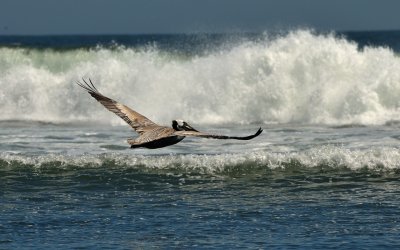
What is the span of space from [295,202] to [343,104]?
36.7 ft

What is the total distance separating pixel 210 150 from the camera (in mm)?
16812

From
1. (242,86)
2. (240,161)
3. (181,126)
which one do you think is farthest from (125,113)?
(242,86)

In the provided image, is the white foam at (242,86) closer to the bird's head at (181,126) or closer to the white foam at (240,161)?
the white foam at (240,161)

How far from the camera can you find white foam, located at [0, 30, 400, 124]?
77.4 ft

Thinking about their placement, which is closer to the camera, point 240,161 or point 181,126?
point 181,126

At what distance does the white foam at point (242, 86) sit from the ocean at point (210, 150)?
0.14ft

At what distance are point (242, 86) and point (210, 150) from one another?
8.36 m

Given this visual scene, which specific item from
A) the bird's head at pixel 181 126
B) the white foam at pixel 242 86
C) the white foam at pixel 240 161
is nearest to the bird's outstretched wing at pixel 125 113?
the bird's head at pixel 181 126

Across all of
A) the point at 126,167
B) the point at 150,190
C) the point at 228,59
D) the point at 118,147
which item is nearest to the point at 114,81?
the point at 228,59

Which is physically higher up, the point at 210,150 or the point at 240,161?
the point at 210,150

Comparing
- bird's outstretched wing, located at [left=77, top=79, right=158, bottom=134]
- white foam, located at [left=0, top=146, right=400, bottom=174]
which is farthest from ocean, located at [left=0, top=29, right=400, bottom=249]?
bird's outstretched wing, located at [left=77, top=79, right=158, bottom=134]

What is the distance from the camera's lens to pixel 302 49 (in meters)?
25.2

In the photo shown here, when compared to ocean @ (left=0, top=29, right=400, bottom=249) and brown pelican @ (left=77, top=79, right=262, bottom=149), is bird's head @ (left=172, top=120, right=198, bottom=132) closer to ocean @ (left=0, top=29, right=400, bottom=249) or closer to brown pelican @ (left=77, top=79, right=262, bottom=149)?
brown pelican @ (left=77, top=79, right=262, bottom=149)

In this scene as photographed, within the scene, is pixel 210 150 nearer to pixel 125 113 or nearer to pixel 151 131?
pixel 125 113
